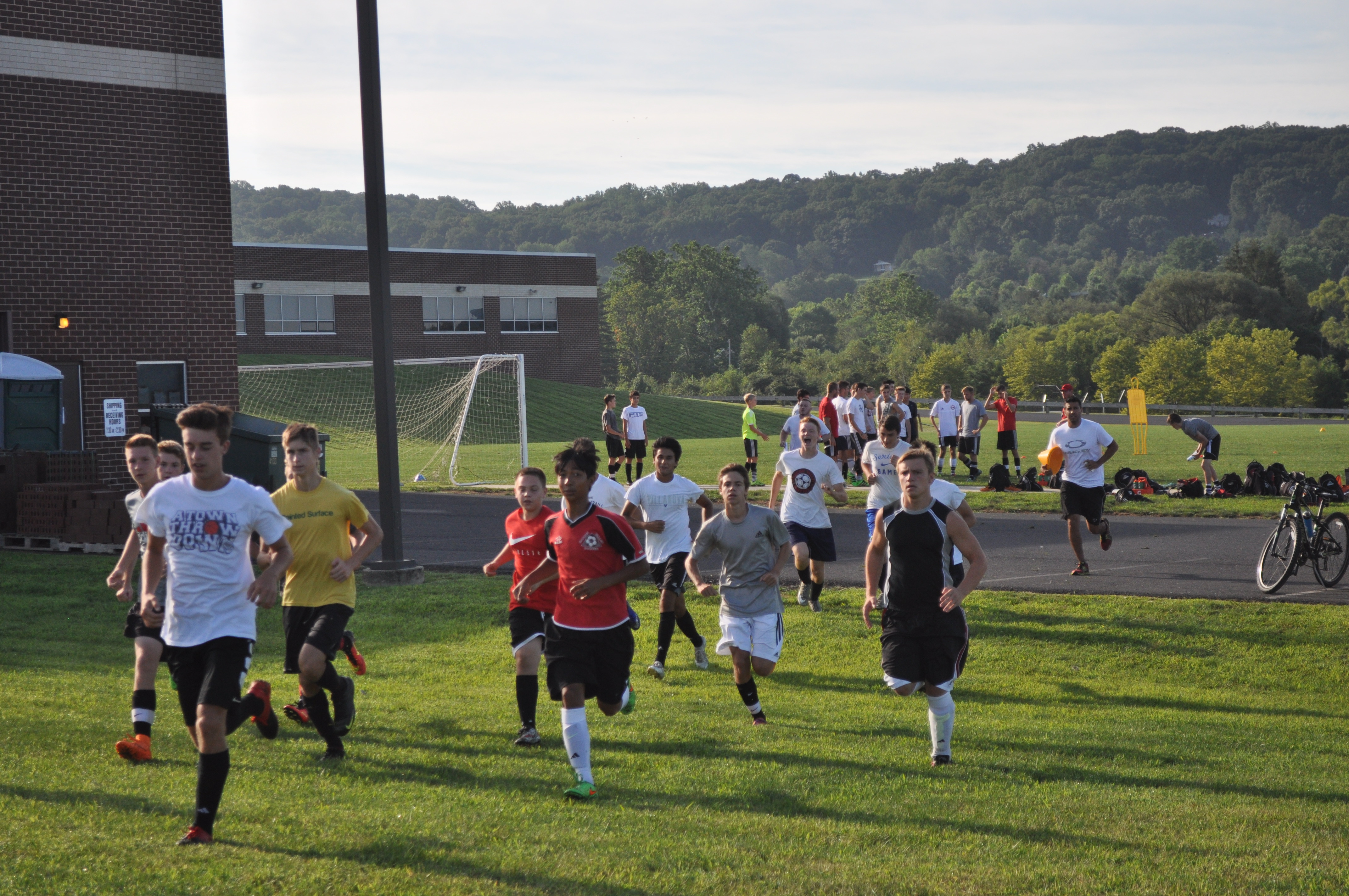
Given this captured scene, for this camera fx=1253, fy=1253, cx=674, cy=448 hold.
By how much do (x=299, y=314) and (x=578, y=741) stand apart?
5757 centimetres

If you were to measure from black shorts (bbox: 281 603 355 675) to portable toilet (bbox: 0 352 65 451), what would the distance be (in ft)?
44.7

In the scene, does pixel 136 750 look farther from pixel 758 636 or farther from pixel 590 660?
pixel 758 636

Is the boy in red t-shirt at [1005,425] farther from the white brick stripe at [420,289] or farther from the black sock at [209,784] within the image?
the white brick stripe at [420,289]

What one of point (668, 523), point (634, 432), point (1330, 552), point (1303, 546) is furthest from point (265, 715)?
point (634, 432)

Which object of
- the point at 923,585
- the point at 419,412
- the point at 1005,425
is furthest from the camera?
the point at 419,412

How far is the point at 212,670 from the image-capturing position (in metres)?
5.82

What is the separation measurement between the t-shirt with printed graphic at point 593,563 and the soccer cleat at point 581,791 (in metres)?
0.80

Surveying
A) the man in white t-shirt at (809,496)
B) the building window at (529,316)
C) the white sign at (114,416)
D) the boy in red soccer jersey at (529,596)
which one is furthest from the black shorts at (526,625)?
the building window at (529,316)

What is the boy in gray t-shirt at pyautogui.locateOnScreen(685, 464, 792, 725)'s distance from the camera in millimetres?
8727

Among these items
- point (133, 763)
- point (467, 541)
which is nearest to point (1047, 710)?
point (133, 763)

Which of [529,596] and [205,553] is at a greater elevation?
[205,553]

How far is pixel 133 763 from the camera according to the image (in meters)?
7.33

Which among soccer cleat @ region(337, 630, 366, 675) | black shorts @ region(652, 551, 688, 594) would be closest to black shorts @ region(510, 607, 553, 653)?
soccer cleat @ region(337, 630, 366, 675)

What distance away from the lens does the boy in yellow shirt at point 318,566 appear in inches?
290
